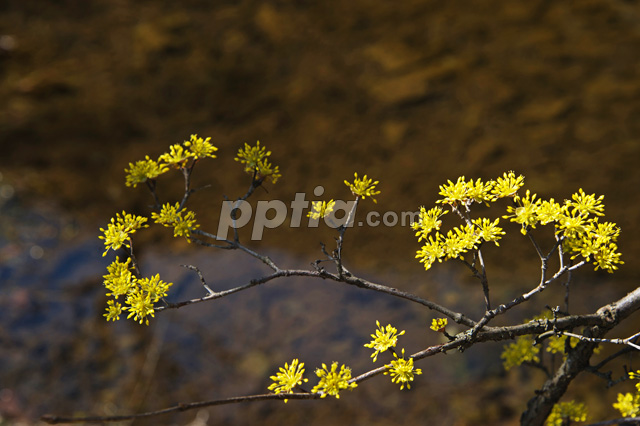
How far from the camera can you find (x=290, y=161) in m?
4.53

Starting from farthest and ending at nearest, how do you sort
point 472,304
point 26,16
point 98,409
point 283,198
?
point 26,16, point 283,198, point 472,304, point 98,409

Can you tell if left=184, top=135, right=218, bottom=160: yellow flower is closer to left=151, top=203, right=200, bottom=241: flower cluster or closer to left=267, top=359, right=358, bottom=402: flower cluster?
left=151, top=203, right=200, bottom=241: flower cluster

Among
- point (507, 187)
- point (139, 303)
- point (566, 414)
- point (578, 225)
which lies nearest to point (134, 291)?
point (139, 303)

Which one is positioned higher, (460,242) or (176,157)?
(176,157)

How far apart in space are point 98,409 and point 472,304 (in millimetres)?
2818

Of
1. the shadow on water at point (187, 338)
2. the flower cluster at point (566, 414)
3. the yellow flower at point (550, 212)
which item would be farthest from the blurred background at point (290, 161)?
the yellow flower at point (550, 212)

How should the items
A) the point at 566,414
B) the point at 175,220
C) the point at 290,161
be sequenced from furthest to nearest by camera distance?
1. the point at 290,161
2. the point at 566,414
3. the point at 175,220

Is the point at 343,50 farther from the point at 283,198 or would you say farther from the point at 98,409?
the point at 98,409

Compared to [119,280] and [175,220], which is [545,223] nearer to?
[175,220]

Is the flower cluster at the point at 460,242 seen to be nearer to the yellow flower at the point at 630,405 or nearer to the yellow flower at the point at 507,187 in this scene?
the yellow flower at the point at 507,187

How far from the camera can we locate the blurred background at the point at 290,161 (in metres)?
3.71

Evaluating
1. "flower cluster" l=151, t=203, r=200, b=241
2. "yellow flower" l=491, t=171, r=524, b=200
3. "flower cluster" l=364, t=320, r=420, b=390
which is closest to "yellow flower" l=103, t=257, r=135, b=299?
"flower cluster" l=151, t=203, r=200, b=241

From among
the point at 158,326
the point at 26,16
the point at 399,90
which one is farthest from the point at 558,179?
the point at 26,16

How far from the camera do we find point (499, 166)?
4.14 m
